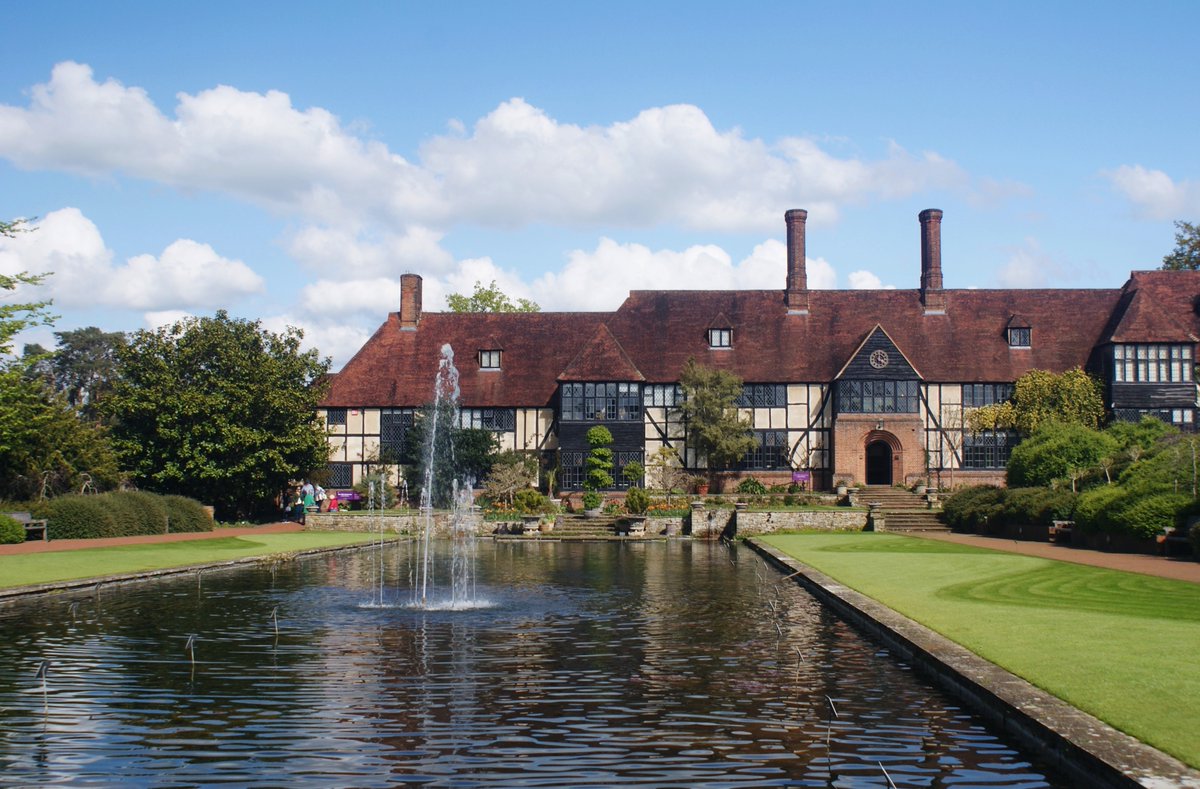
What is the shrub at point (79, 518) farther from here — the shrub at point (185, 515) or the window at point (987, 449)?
the window at point (987, 449)

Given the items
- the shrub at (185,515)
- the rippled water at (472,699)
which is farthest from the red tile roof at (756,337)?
the rippled water at (472,699)

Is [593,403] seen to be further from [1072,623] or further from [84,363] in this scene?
[84,363]

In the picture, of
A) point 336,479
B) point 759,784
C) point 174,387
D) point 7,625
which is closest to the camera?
point 759,784

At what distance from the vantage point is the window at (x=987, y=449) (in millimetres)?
50156

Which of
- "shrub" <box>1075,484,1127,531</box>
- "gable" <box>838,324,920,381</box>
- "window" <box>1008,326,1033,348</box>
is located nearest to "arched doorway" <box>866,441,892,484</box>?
"gable" <box>838,324,920,381</box>

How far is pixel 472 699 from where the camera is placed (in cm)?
1058

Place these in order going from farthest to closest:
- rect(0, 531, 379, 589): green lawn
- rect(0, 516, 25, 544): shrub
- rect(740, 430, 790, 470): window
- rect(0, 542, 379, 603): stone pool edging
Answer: rect(740, 430, 790, 470): window, rect(0, 516, 25, 544): shrub, rect(0, 531, 379, 589): green lawn, rect(0, 542, 379, 603): stone pool edging

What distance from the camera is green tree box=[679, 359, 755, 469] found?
160 feet

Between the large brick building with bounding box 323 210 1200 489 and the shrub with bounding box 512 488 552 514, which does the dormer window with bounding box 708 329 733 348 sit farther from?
the shrub with bounding box 512 488 552 514

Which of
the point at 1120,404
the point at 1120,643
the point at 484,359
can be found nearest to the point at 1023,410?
the point at 1120,404

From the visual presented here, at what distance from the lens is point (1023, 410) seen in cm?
4825

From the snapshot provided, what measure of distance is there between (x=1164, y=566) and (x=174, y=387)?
35686 mm

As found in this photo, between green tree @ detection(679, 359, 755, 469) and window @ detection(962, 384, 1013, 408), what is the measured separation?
414 inches

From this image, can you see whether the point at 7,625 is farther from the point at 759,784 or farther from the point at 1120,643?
the point at 1120,643
